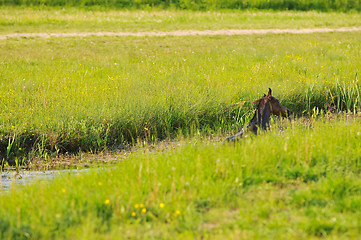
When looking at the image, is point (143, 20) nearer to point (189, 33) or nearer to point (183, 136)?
point (189, 33)

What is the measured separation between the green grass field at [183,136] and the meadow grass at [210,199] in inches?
0.6

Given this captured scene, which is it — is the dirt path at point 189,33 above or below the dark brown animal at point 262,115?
above

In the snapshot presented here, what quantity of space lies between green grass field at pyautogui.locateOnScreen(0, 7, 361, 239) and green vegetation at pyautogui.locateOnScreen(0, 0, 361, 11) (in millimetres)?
15273

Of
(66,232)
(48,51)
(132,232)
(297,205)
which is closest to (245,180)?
(297,205)

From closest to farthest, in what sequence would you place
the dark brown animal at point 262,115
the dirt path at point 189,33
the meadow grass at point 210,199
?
1. the meadow grass at point 210,199
2. the dark brown animal at point 262,115
3. the dirt path at point 189,33

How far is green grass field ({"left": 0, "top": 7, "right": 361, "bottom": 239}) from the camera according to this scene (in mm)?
3861

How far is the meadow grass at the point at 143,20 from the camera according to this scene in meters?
21.9

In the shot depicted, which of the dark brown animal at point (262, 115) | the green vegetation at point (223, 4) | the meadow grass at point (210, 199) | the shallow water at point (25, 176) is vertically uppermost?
the green vegetation at point (223, 4)

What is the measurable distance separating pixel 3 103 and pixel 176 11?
78.5 ft

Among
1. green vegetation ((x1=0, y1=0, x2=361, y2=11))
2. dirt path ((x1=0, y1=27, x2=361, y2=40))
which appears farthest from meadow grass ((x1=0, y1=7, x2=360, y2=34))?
green vegetation ((x1=0, y1=0, x2=361, y2=11))

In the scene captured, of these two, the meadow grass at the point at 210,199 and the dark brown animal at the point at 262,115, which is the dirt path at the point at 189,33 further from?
the meadow grass at the point at 210,199

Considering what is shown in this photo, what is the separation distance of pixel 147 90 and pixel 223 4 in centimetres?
2618

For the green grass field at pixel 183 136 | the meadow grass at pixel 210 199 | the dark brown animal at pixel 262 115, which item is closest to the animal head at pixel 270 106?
the dark brown animal at pixel 262 115

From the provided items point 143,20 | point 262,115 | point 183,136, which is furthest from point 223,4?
point 262,115
